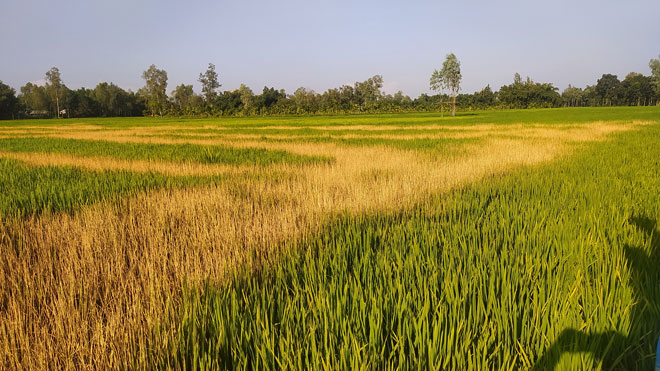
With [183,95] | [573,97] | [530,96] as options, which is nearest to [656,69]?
[530,96]

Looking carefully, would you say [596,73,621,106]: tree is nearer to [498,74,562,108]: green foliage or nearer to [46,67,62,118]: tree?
[498,74,562,108]: green foliage

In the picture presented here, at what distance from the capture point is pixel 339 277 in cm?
241

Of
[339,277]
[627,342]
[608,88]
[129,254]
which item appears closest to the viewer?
[627,342]

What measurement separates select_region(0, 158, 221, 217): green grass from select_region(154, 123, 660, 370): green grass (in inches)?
163

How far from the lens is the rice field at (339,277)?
1.59 metres

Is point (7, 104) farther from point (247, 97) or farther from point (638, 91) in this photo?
point (638, 91)

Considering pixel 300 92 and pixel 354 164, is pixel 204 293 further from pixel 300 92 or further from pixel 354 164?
pixel 300 92

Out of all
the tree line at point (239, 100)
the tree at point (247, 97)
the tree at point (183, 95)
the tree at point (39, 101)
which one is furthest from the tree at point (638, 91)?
the tree at point (39, 101)

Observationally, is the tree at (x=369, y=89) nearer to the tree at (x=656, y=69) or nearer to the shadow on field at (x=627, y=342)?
the tree at (x=656, y=69)

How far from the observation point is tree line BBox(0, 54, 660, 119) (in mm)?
92894

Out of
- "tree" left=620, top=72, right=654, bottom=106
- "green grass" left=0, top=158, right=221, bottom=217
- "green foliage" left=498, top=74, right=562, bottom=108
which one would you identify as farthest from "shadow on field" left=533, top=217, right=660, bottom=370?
"tree" left=620, top=72, right=654, bottom=106

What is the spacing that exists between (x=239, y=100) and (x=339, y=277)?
11178 cm

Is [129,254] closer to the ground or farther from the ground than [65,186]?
closer to the ground

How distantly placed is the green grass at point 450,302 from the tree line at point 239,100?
86928 mm
